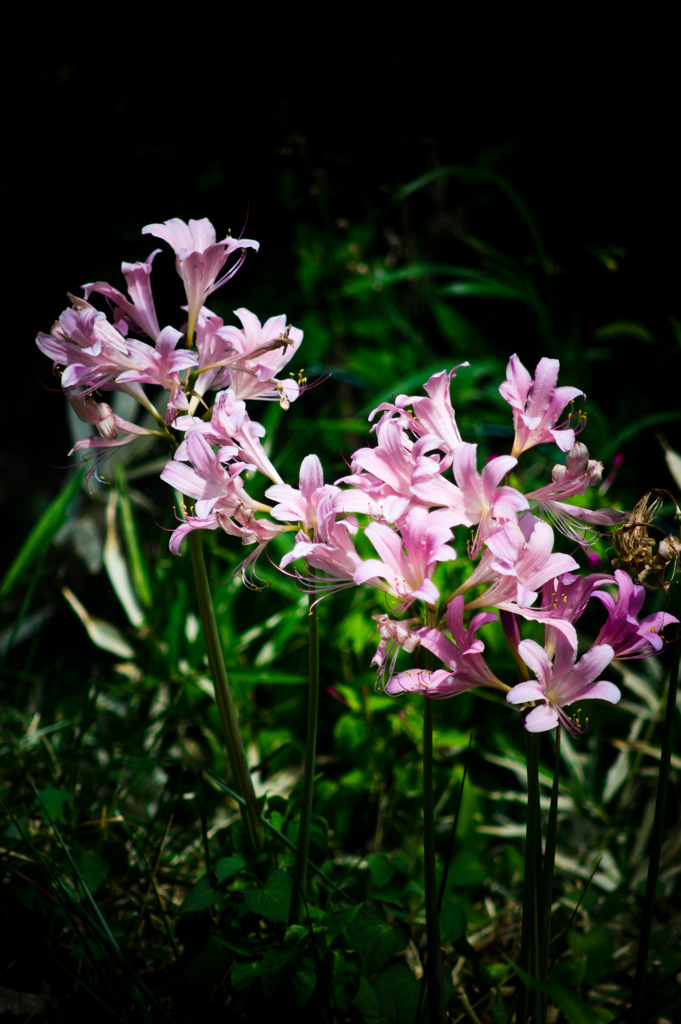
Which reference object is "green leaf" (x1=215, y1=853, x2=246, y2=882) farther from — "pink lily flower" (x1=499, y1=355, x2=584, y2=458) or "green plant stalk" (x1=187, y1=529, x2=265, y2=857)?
"pink lily flower" (x1=499, y1=355, x2=584, y2=458)

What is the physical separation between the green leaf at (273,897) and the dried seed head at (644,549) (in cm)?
59

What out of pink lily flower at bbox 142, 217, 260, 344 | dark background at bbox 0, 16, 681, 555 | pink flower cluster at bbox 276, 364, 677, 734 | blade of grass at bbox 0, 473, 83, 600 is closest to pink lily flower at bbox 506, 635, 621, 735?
pink flower cluster at bbox 276, 364, 677, 734

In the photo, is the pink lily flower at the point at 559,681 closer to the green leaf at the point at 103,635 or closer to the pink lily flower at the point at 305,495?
the pink lily flower at the point at 305,495

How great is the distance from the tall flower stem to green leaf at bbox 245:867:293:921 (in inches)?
8.0

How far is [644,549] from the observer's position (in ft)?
2.70

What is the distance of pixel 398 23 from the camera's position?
9.33ft

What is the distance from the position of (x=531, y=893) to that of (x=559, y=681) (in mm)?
238

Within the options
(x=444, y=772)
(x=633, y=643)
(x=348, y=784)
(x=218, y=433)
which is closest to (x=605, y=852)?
(x=444, y=772)

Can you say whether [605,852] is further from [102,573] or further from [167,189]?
[167,189]

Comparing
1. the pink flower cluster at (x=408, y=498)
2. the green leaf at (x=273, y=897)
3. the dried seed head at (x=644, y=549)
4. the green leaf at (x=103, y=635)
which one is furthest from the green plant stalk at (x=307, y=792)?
the green leaf at (x=103, y=635)

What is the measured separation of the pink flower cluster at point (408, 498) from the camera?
0.76 m

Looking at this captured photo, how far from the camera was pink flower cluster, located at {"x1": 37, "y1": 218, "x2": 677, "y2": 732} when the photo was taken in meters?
0.76

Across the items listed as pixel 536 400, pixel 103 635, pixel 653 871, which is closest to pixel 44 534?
pixel 103 635

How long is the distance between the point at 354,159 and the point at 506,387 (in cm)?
238
